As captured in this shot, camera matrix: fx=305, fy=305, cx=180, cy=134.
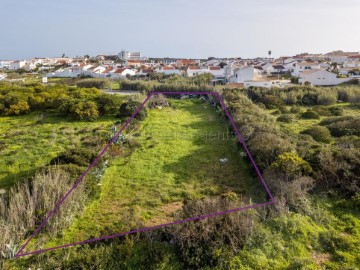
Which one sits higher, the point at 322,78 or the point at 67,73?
the point at 322,78

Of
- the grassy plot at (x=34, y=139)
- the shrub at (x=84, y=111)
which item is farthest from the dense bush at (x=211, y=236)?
the shrub at (x=84, y=111)

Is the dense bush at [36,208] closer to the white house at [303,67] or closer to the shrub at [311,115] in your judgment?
the shrub at [311,115]

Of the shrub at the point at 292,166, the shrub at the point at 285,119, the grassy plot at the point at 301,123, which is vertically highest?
the shrub at the point at 292,166

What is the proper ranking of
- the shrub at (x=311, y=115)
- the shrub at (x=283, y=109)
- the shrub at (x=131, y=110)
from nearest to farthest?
the shrub at (x=131, y=110) → the shrub at (x=311, y=115) → the shrub at (x=283, y=109)

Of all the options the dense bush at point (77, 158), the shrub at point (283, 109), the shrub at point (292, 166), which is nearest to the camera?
the shrub at point (292, 166)

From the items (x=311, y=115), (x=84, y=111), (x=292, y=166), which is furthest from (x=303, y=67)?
(x=292, y=166)

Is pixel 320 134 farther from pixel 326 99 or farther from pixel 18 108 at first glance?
pixel 18 108
